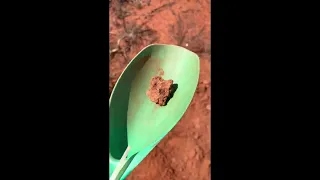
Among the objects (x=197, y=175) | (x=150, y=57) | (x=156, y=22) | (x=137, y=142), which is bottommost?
(x=197, y=175)

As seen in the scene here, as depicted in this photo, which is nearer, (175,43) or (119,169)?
(119,169)

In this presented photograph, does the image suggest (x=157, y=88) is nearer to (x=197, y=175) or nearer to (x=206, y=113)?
(x=206, y=113)

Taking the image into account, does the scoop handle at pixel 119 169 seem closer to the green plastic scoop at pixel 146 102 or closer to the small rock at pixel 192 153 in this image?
the green plastic scoop at pixel 146 102

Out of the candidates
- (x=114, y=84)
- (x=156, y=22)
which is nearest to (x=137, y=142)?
(x=114, y=84)

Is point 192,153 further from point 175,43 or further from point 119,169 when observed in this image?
point 175,43

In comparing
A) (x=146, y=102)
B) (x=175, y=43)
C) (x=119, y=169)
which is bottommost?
(x=119, y=169)

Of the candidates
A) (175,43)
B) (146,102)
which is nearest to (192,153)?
(146,102)

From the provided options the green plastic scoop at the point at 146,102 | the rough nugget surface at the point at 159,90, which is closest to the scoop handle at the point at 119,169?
the green plastic scoop at the point at 146,102

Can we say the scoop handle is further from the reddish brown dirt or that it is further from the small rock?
the small rock
